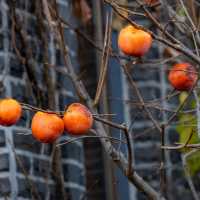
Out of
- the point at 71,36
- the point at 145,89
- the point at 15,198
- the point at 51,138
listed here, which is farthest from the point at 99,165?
the point at 51,138

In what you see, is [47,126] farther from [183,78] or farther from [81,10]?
[81,10]

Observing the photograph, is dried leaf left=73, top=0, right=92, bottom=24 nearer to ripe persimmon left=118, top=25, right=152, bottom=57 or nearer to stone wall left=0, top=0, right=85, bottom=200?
stone wall left=0, top=0, right=85, bottom=200

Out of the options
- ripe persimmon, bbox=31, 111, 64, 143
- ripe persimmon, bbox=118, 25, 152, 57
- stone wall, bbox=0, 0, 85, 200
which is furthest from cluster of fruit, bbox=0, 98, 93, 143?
stone wall, bbox=0, 0, 85, 200

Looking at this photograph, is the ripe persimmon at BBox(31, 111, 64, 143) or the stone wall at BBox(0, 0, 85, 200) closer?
the ripe persimmon at BBox(31, 111, 64, 143)

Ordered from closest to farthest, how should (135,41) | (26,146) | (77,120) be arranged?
1. (77,120)
2. (135,41)
3. (26,146)

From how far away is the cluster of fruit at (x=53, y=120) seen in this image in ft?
8.25

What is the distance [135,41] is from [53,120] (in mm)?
403

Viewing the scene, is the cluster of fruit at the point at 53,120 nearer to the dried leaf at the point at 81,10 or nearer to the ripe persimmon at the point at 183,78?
the ripe persimmon at the point at 183,78

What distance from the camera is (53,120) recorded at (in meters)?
2.54

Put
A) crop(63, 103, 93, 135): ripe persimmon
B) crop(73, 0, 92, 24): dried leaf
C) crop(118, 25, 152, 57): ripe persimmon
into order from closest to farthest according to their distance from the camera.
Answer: crop(63, 103, 93, 135): ripe persimmon → crop(118, 25, 152, 57): ripe persimmon → crop(73, 0, 92, 24): dried leaf

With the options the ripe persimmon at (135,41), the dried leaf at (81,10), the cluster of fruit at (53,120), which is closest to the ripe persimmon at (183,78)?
the ripe persimmon at (135,41)

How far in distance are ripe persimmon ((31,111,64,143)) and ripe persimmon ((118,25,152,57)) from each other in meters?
0.35

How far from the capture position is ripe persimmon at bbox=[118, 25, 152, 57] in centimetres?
265

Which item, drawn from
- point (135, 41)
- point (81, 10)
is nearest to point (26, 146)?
point (81, 10)
